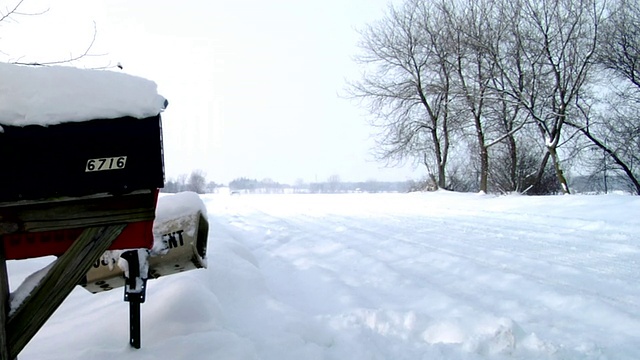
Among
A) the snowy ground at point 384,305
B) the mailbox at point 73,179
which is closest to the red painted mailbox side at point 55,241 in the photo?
the mailbox at point 73,179

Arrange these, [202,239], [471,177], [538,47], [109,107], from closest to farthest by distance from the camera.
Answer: [109,107] < [202,239] < [538,47] < [471,177]

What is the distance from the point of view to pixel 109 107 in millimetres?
1490

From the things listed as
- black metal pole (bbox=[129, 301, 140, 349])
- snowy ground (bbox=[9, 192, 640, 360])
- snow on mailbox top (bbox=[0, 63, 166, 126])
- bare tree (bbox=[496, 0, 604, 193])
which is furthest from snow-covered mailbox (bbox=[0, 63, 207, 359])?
bare tree (bbox=[496, 0, 604, 193])

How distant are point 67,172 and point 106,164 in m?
0.12

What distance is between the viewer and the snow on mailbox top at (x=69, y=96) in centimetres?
140

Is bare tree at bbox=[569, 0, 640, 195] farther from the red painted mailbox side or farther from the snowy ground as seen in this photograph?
the red painted mailbox side

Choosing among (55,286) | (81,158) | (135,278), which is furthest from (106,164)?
(135,278)

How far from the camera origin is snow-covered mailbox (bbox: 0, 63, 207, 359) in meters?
1.41

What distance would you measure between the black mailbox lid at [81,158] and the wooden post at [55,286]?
18 cm

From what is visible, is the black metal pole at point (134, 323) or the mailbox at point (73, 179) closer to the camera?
the mailbox at point (73, 179)

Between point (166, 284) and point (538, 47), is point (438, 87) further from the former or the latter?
point (166, 284)

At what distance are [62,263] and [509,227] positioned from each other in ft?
25.1

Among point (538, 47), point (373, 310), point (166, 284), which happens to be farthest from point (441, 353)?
point (538, 47)

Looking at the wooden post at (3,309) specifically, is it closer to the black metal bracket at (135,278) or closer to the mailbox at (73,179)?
the mailbox at (73,179)
